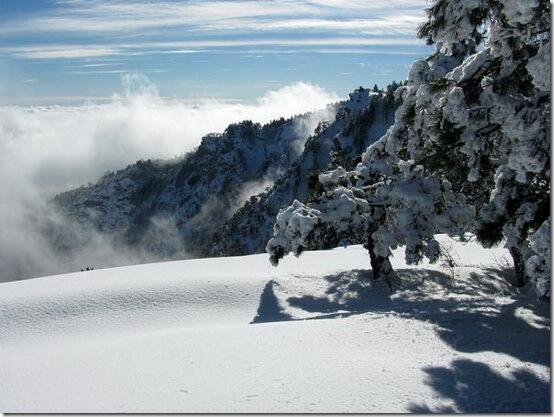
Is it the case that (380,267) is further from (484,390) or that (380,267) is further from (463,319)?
(484,390)

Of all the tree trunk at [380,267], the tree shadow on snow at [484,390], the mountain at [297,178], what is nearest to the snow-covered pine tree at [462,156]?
the tree trunk at [380,267]

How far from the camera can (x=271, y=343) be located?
9016 mm

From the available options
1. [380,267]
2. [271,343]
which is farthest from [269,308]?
[271,343]

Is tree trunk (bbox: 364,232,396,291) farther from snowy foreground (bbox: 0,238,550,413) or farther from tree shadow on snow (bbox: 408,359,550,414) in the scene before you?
tree shadow on snow (bbox: 408,359,550,414)

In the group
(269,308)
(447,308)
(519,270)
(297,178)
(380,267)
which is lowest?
(297,178)

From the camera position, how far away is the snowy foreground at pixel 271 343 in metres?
6.66

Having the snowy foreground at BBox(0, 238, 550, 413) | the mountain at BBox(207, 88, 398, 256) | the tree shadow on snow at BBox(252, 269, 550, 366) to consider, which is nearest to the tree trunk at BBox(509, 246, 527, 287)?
the snowy foreground at BBox(0, 238, 550, 413)

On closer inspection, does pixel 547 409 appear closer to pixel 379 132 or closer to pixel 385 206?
pixel 385 206

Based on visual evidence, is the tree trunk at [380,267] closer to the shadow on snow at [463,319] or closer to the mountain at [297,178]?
the shadow on snow at [463,319]

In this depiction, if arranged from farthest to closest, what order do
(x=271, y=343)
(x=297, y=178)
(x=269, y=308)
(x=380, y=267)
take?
(x=297, y=178) < (x=380, y=267) < (x=269, y=308) < (x=271, y=343)

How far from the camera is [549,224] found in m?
7.09

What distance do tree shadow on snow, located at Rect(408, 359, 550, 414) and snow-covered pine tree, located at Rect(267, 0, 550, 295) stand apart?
1.32 metres

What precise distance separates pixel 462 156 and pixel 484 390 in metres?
5.30

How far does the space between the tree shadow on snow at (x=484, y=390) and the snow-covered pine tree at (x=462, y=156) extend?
1321mm
